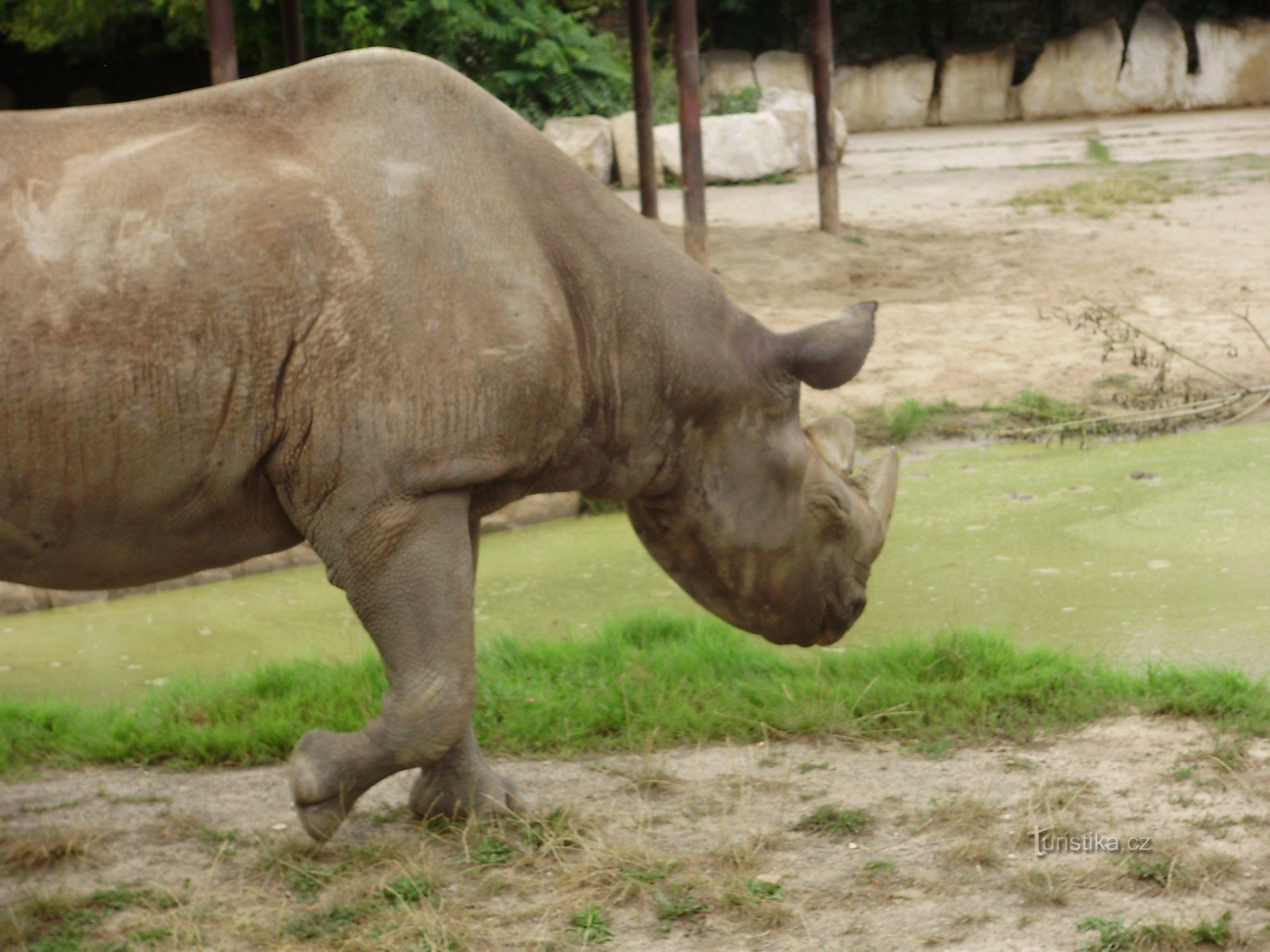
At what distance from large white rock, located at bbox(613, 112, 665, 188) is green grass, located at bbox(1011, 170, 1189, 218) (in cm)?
494

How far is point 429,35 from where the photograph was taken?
1731 centimetres

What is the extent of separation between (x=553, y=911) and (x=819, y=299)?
27.4 ft

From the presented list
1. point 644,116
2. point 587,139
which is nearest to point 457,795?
point 644,116

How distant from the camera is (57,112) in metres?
3.47

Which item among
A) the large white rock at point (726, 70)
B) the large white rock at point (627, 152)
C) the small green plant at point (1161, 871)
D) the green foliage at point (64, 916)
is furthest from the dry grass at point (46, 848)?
the large white rock at point (726, 70)

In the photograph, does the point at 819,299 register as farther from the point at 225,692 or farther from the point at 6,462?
the point at 6,462

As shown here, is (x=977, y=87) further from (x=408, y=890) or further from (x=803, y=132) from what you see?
(x=408, y=890)

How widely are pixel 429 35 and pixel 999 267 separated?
26.5 ft

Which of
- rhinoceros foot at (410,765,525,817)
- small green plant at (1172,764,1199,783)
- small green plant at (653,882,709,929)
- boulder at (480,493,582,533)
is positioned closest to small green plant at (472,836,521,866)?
rhinoceros foot at (410,765,525,817)

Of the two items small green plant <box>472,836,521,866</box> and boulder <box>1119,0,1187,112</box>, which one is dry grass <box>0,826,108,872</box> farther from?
boulder <box>1119,0,1187,112</box>

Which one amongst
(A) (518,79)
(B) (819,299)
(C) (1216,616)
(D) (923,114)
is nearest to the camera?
(C) (1216,616)

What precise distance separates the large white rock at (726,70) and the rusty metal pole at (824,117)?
10.7 meters

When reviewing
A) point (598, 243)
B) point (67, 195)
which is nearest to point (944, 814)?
point (598, 243)

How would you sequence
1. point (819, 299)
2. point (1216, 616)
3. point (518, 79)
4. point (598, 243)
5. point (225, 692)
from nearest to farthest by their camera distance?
point (598, 243) → point (225, 692) → point (1216, 616) → point (819, 299) → point (518, 79)
